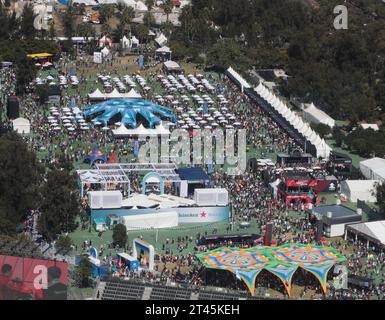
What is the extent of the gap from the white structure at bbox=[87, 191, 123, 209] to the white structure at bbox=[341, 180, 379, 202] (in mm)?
13305

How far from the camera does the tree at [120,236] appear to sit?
66625mm

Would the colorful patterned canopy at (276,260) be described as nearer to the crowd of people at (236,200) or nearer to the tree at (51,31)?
the crowd of people at (236,200)

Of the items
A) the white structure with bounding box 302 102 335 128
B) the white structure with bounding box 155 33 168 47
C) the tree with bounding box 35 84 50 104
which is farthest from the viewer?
the white structure with bounding box 155 33 168 47

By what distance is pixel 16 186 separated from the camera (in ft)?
222

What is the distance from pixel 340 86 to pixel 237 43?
15153mm

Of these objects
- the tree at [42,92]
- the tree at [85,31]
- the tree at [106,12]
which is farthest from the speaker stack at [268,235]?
the tree at [106,12]

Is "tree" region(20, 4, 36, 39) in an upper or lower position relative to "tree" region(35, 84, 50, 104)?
upper

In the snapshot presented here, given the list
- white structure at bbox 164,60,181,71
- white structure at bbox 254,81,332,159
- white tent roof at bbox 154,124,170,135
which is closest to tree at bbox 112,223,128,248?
white structure at bbox 254,81,332,159

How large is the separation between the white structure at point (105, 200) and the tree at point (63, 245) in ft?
23.3

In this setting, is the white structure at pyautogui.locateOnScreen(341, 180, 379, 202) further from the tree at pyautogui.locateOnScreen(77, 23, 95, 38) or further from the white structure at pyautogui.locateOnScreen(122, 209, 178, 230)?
the tree at pyautogui.locateOnScreen(77, 23, 95, 38)

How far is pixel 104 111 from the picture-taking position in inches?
3558

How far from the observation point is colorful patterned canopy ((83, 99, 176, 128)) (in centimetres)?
8906
